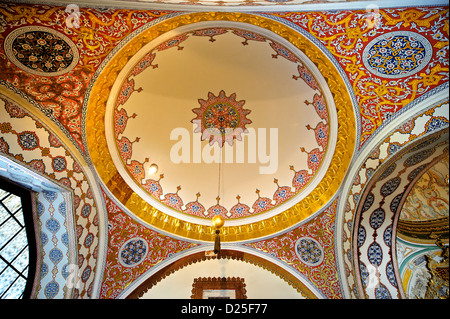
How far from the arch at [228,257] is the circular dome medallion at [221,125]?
2.60ft

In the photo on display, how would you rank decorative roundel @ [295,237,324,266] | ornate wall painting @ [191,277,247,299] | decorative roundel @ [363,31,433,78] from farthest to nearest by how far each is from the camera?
1. ornate wall painting @ [191,277,247,299]
2. decorative roundel @ [295,237,324,266]
3. decorative roundel @ [363,31,433,78]

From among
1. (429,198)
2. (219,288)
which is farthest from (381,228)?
(219,288)

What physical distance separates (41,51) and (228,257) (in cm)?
513

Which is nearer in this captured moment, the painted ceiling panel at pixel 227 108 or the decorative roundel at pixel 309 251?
the painted ceiling panel at pixel 227 108

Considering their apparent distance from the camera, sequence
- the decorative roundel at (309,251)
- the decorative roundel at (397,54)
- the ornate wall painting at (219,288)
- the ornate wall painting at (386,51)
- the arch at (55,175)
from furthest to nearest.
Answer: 1. the ornate wall painting at (219,288)
2. the decorative roundel at (309,251)
3. the arch at (55,175)
4. the decorative roundel at (397,54)
5. the ornate wall painting at (386,51)

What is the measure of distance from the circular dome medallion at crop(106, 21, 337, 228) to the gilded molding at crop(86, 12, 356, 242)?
0.18m

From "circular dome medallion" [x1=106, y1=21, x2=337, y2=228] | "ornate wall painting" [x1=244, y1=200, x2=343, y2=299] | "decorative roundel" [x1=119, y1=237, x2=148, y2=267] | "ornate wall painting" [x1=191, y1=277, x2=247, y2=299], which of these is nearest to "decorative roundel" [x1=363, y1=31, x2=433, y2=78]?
"circular dome medallion" [x1=106, y1=21, x2=337, y2=228]

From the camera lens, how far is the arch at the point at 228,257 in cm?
602

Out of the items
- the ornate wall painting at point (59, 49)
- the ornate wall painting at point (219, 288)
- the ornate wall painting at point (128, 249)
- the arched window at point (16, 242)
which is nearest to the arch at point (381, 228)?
the ornate wall painting at point (219, 288)

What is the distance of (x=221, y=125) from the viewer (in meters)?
6.79

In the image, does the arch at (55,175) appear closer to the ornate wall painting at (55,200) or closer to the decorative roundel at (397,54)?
the ornate wall painting at (55,200)

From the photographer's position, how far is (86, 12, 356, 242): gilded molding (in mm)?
4488

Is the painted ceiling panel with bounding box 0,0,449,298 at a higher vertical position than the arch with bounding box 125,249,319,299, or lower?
higher

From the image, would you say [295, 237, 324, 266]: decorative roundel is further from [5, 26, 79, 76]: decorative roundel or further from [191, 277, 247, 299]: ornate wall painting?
[5, 26, 79, 76]: decorative roundel
